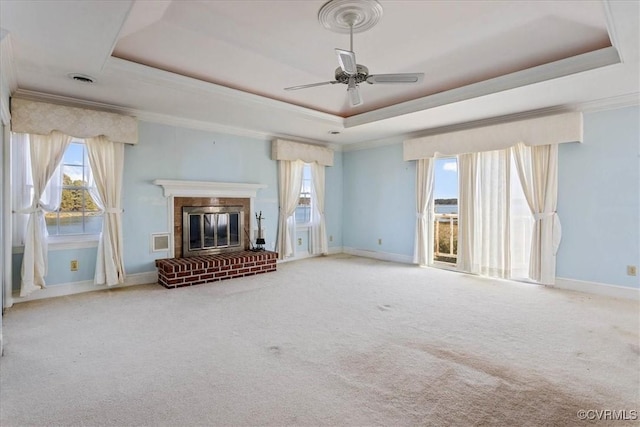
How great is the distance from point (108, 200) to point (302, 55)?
3113mm

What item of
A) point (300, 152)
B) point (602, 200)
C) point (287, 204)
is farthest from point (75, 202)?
point (602, 200)

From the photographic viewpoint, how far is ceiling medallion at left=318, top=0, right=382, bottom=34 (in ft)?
8.73

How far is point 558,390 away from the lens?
2.08 meters

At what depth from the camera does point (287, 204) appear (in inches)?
245

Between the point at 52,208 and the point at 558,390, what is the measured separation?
208 inches

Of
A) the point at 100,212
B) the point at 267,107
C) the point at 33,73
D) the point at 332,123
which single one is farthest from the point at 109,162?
the point at 332,123

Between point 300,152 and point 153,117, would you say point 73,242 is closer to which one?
point 153,117

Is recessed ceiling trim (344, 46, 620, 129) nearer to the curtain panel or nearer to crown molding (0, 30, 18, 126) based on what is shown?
the curtain panel

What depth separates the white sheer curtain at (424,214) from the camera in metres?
5.84

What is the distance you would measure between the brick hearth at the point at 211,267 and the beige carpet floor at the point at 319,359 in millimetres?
449

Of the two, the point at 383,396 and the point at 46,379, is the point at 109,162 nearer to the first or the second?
the point at 46,379

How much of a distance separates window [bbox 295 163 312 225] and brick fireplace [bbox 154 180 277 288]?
3.69 ft

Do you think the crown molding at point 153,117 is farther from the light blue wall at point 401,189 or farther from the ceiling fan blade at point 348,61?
the ceiling fan blade at point 348,61

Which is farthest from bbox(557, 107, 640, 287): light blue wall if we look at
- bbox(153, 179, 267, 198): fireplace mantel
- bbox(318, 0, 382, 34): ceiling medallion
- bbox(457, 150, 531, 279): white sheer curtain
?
bbox(153, 179, 267, 198): fireplace mantel
